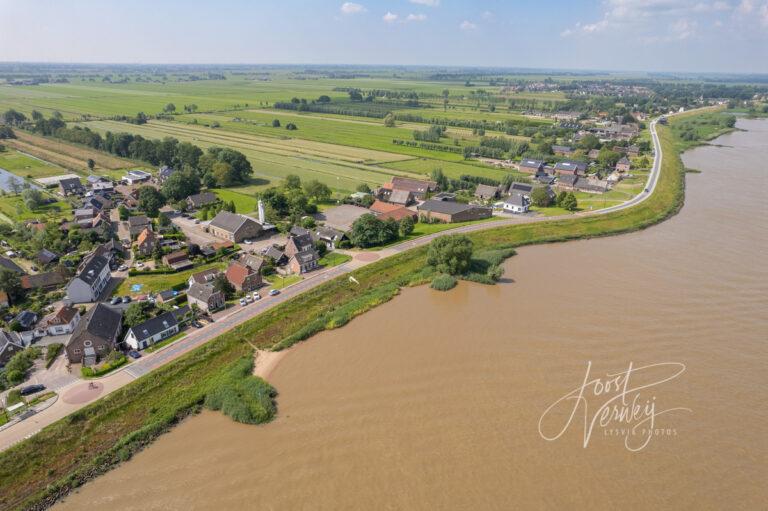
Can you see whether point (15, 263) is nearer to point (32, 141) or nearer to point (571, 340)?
point (571, 340)

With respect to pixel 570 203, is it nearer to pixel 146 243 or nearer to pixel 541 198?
pixel 541 198

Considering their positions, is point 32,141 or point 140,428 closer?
point 140,428

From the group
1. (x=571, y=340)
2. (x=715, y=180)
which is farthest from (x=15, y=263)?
(x=715, y=180)

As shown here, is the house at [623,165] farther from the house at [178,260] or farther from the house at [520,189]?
the house at [178,260]

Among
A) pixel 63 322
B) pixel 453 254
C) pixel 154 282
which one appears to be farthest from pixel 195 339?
pixel 453 254

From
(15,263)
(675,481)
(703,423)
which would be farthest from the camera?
(15,263)

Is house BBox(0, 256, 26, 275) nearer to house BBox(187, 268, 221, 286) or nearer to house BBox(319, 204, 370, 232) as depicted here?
house BBox(187, 268, 221, 286)

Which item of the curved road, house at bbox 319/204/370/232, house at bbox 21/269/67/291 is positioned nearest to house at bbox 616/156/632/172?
the curved road
